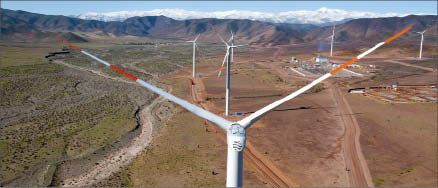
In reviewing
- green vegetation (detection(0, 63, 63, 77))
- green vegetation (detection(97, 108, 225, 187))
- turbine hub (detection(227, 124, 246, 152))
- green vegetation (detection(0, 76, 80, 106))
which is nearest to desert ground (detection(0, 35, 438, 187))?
green vegetation (detection(97, 108, 225, 187))

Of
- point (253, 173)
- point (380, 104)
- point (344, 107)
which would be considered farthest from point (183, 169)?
point (380, 104)

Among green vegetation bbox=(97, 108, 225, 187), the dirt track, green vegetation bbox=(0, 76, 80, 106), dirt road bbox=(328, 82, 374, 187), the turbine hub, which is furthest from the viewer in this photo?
green vegetation bbox=(0, 76, 80, 106)

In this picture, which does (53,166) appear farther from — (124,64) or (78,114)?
(124,64)

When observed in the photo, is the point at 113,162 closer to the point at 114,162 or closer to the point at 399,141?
the point at 114,162

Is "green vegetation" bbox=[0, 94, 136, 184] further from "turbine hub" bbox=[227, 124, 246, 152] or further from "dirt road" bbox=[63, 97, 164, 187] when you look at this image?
"turbine hub" bbox=[227, 124, 246, 152]

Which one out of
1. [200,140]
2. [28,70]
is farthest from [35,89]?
[200,140]

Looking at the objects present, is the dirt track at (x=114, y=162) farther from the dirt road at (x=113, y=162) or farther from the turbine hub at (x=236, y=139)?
the turbine hub at (x=236, y=139)
